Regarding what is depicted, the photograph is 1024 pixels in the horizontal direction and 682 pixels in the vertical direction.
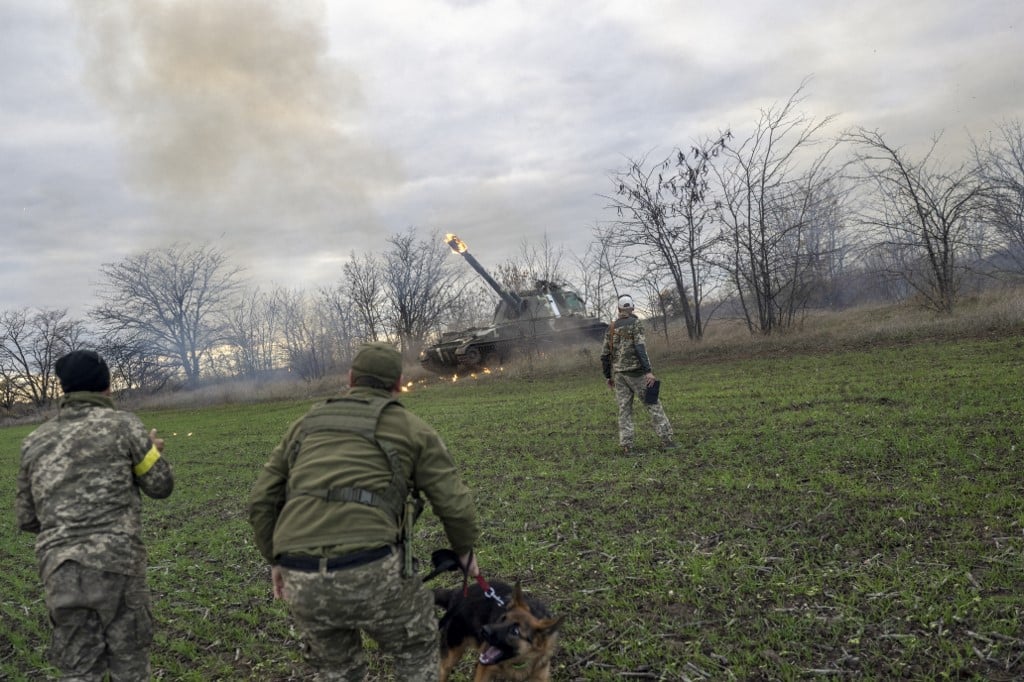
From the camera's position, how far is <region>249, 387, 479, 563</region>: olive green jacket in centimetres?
260

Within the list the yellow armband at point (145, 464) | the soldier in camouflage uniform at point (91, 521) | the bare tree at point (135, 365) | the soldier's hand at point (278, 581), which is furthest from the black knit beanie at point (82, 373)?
the bare tree at point (135, 365)

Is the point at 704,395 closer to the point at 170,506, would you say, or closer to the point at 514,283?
the point at 170,506

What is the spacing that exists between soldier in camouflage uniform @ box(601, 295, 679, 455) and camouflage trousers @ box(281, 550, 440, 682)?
6.44 m

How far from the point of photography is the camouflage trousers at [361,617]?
8.39ft

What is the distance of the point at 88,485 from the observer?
3.16m

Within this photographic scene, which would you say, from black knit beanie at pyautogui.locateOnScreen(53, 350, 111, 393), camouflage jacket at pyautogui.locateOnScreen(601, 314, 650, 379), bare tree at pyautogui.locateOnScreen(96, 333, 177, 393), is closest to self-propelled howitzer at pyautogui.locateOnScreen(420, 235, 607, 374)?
camouflage jacket at pyautogui.locateOnScreen(601, 314, 650, 379)

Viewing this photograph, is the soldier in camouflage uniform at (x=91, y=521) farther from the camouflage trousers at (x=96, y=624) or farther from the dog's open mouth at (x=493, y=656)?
the dog's open mouth at (x=493, y=656)

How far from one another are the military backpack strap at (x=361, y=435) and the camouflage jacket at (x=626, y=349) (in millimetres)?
6427

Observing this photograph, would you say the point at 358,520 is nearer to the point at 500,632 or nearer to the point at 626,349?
the point at 500,632

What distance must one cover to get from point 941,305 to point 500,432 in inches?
562

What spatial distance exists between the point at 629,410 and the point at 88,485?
23.4 feet

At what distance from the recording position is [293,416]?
20.4 meters

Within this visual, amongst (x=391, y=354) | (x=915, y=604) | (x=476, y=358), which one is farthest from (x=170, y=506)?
(x=476, y=358)

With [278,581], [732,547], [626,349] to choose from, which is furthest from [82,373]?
[626,349]
